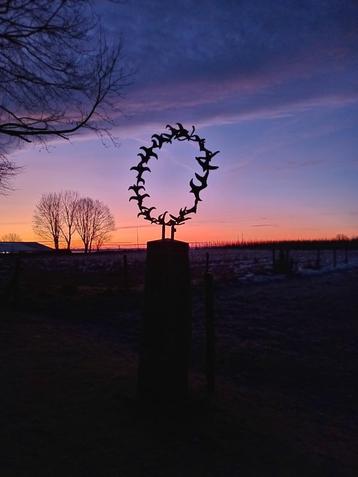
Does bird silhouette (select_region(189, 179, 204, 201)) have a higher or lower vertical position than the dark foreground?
higher

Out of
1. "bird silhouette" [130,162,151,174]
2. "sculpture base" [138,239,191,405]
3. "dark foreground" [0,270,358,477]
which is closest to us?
"dark foreground" [0,270,358,477]

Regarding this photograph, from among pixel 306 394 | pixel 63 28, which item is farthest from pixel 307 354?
pixel 63 28

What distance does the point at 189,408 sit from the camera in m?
4.79

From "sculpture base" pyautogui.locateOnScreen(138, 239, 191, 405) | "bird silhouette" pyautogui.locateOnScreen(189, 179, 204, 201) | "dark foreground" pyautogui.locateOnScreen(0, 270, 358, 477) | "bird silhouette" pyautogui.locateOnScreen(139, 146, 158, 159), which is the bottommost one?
"dark foreground" pyautogui.locateOnScreen(0, 270, 358, 477)

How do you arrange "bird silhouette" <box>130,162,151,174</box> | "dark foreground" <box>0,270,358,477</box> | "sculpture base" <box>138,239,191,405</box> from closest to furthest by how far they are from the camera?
"dark foreground" <box>0,270,358,477</box> → "sculpture base" <box>138,239,191,405</box> → "bird silhouette" <box>130,162,151,174</box>

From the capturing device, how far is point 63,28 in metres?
8.85

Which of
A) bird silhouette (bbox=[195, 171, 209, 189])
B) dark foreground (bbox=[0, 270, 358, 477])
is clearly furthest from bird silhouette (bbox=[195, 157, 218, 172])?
dark foreground (bbox=[0, 270, 358, 477])

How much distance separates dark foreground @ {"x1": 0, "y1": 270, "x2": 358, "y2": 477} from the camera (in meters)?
3.75

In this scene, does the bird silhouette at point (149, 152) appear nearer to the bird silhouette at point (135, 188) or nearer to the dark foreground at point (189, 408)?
the bird silhouette at point (135, 188)

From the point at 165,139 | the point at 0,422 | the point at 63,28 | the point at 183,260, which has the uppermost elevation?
the point at 63,28

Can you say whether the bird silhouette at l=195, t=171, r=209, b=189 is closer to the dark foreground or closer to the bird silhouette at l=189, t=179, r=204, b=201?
the bird silhouette at l=189, t=179, r=204, b=201

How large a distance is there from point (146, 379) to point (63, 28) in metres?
6.93

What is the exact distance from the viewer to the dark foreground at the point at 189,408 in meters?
3.75

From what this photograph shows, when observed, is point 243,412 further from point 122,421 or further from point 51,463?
point 51,463
